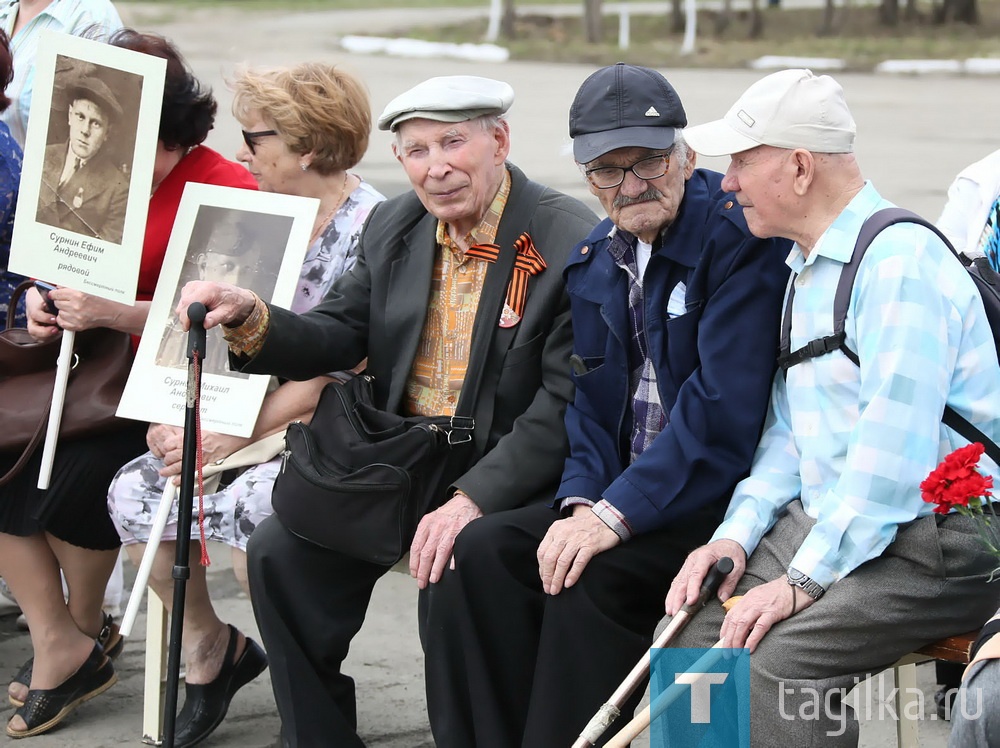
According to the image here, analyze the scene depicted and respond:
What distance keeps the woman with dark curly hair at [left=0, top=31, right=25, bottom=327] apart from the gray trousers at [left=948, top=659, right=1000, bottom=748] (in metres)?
2.75

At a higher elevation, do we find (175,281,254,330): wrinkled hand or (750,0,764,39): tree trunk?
(750,0,764,39): tree trunk

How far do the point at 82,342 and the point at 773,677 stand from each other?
2.11 m

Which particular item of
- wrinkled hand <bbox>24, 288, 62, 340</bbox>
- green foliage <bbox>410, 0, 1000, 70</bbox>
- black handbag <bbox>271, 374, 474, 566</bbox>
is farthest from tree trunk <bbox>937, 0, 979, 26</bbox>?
black handbag <bbox>271, 374, 474, 566</bbox>

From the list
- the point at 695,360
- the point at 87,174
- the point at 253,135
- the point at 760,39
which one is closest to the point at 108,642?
the point at 87,174

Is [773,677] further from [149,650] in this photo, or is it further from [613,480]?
[149,650]

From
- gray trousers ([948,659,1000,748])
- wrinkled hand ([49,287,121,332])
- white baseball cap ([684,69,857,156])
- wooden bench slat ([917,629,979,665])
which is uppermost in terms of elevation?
white baseball cap ([684,69,857,156])

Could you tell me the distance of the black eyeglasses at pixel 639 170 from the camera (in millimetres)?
2912

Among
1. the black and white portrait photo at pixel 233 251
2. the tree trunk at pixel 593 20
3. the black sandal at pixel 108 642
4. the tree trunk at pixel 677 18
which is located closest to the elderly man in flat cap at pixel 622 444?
the black and white portrait photo at pixel 233 251

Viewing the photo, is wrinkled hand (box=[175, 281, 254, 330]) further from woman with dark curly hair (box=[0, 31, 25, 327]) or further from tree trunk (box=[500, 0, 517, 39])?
tree trunk (box=[500, 0, 517, 39])

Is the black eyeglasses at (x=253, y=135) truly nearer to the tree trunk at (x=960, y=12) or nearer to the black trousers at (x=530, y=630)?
the black trousers at (x=530, y=630)

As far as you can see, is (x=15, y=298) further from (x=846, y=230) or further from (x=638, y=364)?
(x=846, y=230)

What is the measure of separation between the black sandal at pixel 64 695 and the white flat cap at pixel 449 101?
66.8 inches

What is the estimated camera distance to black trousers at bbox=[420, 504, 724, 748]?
2785 mm

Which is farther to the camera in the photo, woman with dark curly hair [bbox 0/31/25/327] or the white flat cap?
woman with dark curly hair [bbox 0/31/25/327]
